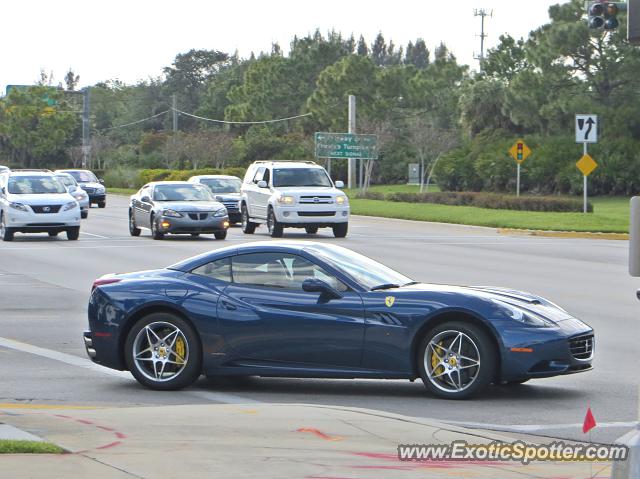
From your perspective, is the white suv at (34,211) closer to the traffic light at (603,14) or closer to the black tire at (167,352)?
the traffic light at (603,14)

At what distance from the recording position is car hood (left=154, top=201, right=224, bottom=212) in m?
34.2

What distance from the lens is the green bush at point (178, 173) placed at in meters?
79.5

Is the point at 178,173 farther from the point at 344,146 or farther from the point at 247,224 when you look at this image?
the point at 247,224

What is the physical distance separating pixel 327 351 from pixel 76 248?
68.4ft

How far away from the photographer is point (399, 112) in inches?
3605

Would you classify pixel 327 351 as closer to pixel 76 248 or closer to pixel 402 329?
pixel 402 329

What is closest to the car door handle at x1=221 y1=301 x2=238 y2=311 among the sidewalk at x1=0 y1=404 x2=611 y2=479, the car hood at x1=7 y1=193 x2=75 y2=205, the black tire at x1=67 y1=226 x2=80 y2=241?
the sidewalk at x1=0 y1=404 x2=611 y2=479

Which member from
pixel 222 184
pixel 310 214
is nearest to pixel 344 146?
pixel 222 184

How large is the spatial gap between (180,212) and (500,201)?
745 inches

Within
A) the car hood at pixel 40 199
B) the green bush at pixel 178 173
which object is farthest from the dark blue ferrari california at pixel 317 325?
the green bush at pixel 178 173

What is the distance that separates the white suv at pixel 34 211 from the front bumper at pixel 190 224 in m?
2.31

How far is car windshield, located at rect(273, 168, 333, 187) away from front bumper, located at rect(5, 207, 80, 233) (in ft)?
19.6

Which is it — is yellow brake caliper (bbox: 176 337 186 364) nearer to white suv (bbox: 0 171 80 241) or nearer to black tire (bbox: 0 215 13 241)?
white suv (bbox: 0 171 80 241)

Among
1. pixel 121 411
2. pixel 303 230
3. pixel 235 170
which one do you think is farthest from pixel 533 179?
pixel 121 411
